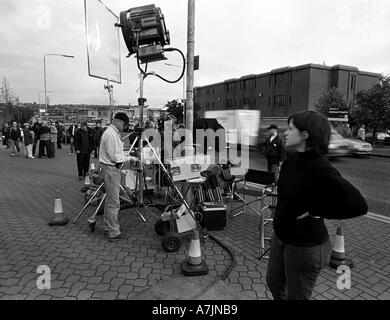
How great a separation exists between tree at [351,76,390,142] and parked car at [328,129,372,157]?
796cm

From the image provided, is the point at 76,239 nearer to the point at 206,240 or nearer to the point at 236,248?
the point at 206,240

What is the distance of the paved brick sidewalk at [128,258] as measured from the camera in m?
3.37

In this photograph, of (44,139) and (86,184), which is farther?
(44,139)

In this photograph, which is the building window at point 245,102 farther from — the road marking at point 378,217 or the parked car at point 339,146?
the road marking at point 378,217

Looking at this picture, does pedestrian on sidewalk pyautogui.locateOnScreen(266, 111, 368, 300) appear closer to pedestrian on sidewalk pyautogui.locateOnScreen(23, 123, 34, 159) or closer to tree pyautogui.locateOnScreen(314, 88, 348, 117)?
pedestrian on sidewalk pyautogui.locateOnScreen(23, 123, 34, 159)

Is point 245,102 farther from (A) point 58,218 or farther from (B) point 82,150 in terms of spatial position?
(A) point 58,218

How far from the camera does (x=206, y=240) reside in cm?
483

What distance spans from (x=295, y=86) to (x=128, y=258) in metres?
52.5

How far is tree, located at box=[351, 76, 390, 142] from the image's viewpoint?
24.0 metres

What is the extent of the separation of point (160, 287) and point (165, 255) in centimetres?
93

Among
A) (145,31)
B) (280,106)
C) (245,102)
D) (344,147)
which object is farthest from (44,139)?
(245,102)

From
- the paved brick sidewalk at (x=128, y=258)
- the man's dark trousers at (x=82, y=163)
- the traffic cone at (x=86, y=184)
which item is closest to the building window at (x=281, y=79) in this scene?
the man's dark trousers at (x=82, y=163)

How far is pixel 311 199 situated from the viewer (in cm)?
194

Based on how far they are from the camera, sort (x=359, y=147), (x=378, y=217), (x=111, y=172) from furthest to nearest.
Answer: (x=359, y=147) < (x=378, y=217) < (x=111, y=172)
